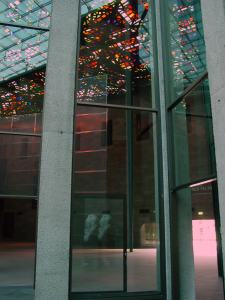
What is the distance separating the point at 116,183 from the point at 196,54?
1096 cm

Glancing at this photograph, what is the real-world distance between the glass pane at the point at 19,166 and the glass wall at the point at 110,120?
20.6 feet

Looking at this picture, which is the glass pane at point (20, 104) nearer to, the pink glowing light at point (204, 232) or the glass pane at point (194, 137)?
the glass pane at point (194, 137)

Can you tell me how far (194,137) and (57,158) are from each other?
3.30 m

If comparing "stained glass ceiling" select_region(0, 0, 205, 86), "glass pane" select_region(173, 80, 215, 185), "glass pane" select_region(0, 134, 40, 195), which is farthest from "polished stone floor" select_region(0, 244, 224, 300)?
"glass pane" select_region(0, 134, 40, 195)

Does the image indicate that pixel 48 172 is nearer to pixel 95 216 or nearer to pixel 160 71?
pixel 95 216

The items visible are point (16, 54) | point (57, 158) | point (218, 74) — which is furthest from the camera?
point (16, 54)

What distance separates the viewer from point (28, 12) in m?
11.1

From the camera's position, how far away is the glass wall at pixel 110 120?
821 centimetres

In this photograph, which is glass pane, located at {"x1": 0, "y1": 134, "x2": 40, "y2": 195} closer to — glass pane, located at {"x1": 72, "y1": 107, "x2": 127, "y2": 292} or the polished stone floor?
the polished stone floor

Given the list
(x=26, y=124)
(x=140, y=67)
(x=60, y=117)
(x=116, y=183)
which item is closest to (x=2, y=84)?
(x=26, y=124)

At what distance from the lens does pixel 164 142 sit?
335 inches

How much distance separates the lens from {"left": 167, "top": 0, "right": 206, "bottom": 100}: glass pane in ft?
25.2

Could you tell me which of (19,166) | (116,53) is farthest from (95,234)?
(19,166)

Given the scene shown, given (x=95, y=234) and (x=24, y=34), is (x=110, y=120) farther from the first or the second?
(x=24, y=34)
